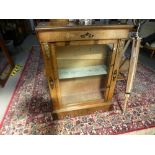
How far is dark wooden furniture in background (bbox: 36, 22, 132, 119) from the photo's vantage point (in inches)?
42.4

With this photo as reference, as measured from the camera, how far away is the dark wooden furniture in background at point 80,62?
108cm

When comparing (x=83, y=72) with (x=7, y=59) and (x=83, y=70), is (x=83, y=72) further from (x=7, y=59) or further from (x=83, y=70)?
(x=7, y=59)

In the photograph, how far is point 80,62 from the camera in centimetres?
155

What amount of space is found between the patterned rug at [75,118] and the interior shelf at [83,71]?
22.4 inches

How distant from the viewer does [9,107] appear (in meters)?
1.86

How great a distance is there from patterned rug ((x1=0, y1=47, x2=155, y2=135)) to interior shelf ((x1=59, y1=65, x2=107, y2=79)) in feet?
1.86

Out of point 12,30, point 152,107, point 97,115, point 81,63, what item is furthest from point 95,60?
point 12,30

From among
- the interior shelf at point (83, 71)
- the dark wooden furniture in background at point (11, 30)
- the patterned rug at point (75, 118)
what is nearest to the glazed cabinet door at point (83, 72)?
the interior shelf at point (83, 71)

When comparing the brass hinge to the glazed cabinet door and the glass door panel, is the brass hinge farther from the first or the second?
the glass door panel

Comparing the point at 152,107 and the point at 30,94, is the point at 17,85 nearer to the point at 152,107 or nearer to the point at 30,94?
the point at 30,94

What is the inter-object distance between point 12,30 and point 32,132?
11.1 ft

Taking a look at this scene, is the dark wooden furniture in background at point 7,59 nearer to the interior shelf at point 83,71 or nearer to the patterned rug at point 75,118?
the patterned rug at point 75,118

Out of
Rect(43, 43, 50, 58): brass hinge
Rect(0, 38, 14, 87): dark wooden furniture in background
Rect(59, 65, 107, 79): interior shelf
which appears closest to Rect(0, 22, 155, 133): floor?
Rect(0, 38, 14, 87): dark wooden furniture in background

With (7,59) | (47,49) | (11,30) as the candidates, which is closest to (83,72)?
(47,49)
